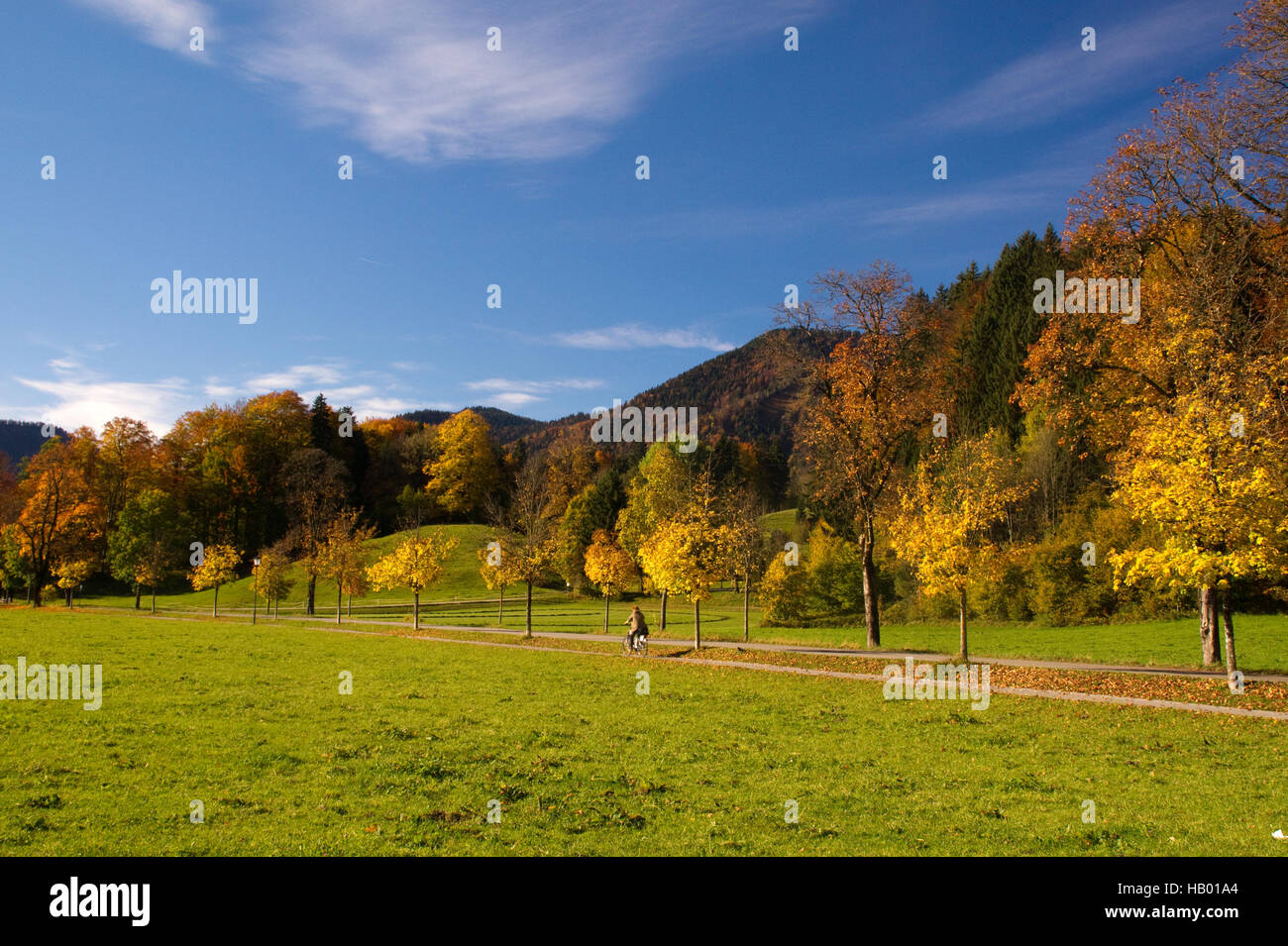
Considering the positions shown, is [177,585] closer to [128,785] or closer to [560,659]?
[560,659]

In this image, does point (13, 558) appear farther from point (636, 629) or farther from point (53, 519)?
point (636, 629)

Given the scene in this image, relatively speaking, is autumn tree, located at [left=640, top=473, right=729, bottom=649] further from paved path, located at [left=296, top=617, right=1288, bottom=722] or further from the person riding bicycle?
paved path, located at [left=296, top=617, right=1288, bottom=722]

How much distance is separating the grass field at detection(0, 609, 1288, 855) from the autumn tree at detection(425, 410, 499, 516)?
3166 inches

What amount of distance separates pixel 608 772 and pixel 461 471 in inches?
3648

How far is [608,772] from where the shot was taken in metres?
11.5

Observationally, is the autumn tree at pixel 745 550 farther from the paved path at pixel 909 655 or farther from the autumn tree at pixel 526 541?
the autumn tree at pixel 526 541

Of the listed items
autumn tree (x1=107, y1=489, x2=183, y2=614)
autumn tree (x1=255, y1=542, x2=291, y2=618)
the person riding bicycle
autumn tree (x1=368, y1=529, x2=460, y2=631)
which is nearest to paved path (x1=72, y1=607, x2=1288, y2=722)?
the person riding bicycle

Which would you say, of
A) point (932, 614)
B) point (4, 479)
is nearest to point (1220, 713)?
point (932, 614)

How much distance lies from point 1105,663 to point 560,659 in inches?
727

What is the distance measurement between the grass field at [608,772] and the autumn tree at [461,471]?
264 ft

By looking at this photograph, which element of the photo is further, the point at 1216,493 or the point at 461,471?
the point at 461,471

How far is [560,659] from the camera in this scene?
2819 centimetres

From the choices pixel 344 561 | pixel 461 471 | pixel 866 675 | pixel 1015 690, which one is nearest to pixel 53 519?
pixel 344 561

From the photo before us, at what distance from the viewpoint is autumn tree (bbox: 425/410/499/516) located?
10025cm
